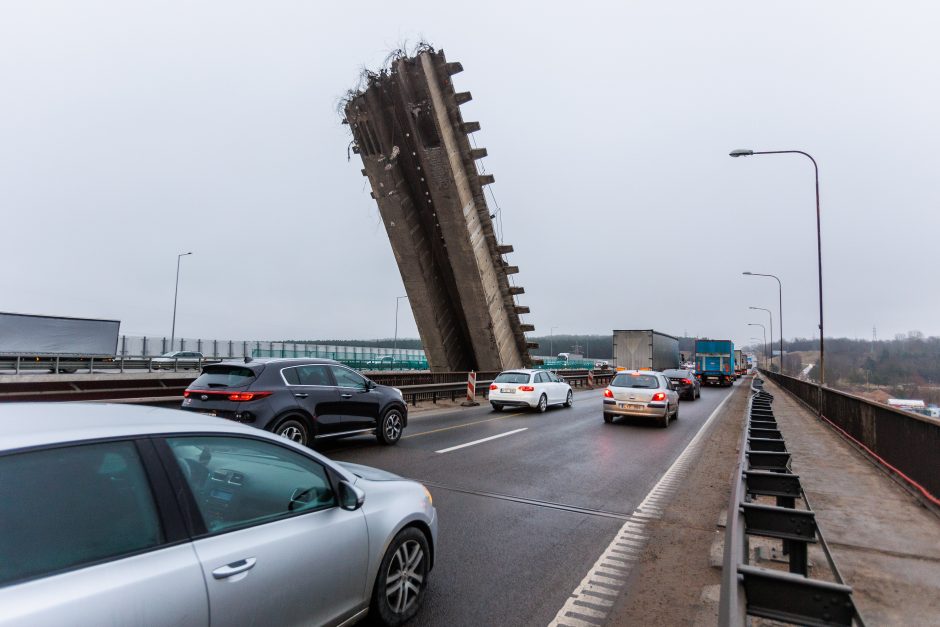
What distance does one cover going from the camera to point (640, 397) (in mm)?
14578

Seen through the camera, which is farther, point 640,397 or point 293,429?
point 640,397

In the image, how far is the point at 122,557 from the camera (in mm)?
2039

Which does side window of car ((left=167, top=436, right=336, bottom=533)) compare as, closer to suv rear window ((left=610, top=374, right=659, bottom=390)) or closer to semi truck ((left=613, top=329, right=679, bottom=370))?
suv rear window ((left=610, top=374, right=659, bottom=390))

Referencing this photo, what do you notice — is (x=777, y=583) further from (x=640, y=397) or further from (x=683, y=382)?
(x=683, y=382)

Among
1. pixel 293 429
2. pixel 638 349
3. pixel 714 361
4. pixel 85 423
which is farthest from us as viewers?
pixel 714 361

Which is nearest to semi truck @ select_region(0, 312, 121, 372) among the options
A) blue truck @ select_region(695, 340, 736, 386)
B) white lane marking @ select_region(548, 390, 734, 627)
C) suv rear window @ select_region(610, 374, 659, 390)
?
suv rear window @ select_region(610, 374, 659, 390)

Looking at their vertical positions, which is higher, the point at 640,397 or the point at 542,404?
the point at 640,397

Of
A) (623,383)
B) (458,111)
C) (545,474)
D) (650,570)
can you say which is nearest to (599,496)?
(545,474)

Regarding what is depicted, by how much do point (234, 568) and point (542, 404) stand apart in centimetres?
1607

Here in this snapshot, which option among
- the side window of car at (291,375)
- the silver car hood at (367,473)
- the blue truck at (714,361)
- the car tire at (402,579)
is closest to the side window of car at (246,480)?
the silver car hood at (367,473)

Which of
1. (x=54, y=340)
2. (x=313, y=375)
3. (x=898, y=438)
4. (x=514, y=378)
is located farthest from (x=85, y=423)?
(x=54, y=340)

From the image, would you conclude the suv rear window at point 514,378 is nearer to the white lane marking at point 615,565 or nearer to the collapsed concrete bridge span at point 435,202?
the collapsed concrete bridge span at point 435,202

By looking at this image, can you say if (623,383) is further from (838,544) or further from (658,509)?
(838,544)

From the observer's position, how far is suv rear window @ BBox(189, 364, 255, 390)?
8164mm
